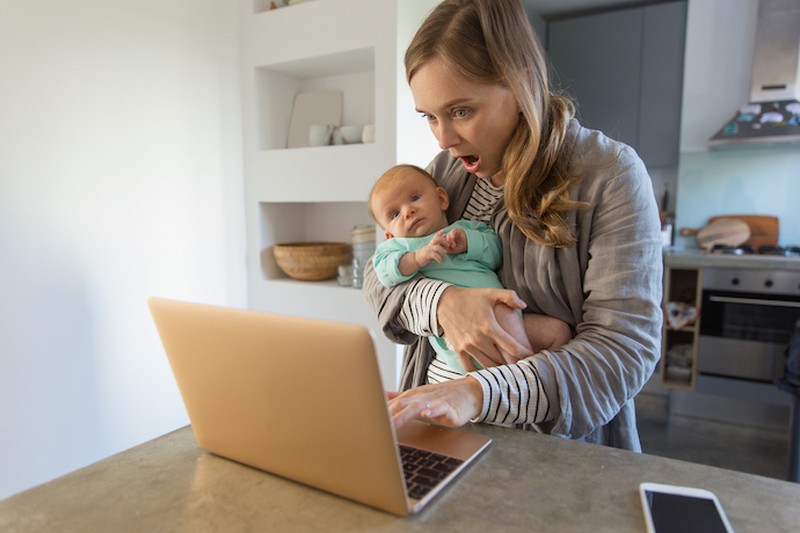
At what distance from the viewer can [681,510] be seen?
1.91ft

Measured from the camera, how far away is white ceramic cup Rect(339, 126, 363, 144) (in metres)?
2.49

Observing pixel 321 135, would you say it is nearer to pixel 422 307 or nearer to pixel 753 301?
pixel 422 307

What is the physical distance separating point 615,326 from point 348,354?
1.79 feet

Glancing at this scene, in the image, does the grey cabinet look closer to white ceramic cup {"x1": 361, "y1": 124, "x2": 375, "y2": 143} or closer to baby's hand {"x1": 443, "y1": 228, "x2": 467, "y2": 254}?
white ceramic cup {"x1": 361, "y1": 124, "x2": 375, "y2": 143}

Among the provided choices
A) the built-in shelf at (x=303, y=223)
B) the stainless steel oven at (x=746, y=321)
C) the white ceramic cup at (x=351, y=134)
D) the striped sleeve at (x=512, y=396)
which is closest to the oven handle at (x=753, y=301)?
the stainless steel oven at (x=746, y=321)

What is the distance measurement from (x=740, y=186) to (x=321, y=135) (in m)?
2.42

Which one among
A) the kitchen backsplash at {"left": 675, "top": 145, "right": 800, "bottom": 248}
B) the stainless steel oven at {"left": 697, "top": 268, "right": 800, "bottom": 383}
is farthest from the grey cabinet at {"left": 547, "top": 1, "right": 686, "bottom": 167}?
the stainless steel oven at {"left": 697, "top": 268, "right": 800, "bottom": 383}

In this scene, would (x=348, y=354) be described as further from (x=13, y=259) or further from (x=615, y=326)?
(x=13, y=259)

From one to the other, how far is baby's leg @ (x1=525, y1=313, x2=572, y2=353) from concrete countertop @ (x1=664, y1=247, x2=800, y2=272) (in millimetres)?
2226

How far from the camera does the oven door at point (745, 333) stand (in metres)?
2.73

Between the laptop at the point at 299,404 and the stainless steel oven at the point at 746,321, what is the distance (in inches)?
101

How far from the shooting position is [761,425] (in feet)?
9.78

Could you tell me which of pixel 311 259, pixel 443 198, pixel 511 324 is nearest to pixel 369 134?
pixel 311 259

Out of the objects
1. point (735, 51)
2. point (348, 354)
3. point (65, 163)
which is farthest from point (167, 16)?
point (735, 51)
